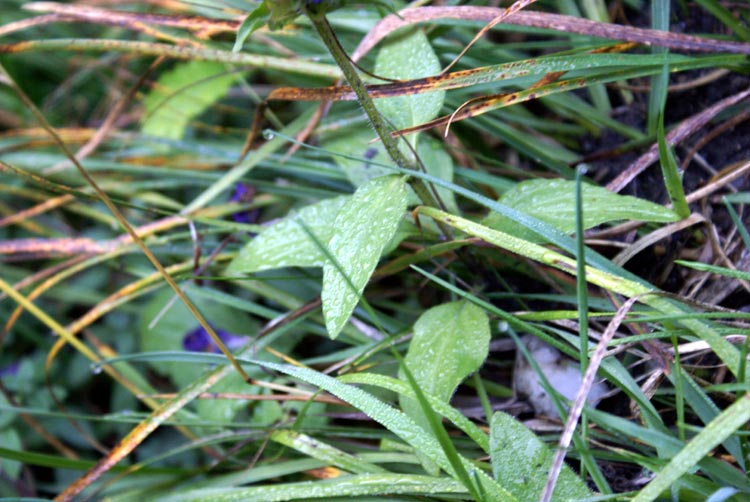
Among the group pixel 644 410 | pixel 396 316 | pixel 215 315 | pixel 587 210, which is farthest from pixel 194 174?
pixel 644 410

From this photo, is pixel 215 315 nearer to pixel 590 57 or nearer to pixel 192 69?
pixel 192 69

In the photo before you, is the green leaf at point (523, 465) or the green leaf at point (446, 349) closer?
the green leaf at point (523, 465)

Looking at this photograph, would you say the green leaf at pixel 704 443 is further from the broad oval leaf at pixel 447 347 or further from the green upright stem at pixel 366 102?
the green upright stem at pixel 366 102

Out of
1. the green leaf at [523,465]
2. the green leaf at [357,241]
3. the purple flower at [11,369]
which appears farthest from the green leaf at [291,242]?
the purple flower at [11,369]

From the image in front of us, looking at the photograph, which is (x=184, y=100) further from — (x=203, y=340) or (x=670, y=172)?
(x=670, y=172)

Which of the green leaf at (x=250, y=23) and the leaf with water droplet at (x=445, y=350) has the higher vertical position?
the green leaf at (x=250, y=23)

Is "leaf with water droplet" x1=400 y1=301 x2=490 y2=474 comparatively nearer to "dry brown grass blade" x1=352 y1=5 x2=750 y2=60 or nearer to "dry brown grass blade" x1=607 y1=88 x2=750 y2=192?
"dry brown grass blade" x1=607 y1=88 x2=750 y2=192
